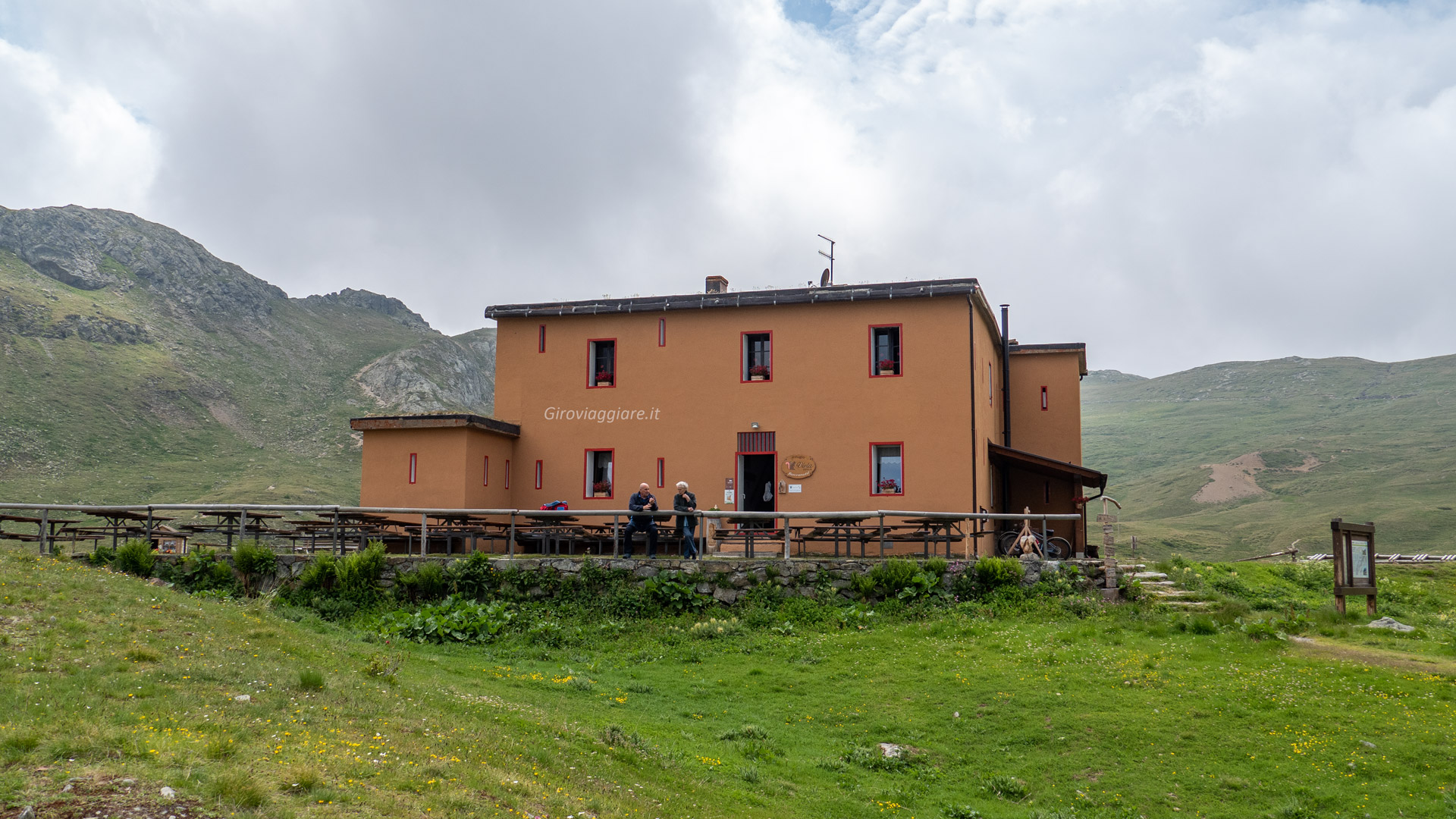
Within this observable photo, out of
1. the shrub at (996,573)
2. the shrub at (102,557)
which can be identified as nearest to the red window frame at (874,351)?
the shrub at (996,573)

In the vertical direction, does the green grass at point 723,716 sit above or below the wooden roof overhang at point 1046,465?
below

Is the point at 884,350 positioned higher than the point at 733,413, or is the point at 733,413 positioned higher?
the point at 884,350

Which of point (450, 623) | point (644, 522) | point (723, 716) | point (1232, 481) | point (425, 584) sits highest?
point (1232, 481)

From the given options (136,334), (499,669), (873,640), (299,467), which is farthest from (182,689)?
(136,334)

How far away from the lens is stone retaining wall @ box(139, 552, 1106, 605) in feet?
57.2

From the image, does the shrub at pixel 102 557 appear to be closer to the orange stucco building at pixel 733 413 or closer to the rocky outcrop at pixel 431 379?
the orange stucco building at pixel 733 413

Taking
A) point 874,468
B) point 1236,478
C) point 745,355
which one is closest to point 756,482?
point 874,468

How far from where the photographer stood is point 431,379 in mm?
128500

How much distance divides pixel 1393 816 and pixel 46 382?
99482mm

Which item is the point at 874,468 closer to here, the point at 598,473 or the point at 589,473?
the point at 598,473

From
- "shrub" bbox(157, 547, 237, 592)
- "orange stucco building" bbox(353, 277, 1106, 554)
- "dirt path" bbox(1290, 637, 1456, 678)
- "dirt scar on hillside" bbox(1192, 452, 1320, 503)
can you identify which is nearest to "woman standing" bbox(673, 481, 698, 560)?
"orange stucco building" bbox(353, 277, 1106, 554)

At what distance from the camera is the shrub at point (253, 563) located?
18.2 m

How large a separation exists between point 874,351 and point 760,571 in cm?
725

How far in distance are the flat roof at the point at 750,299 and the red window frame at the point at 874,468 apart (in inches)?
134
